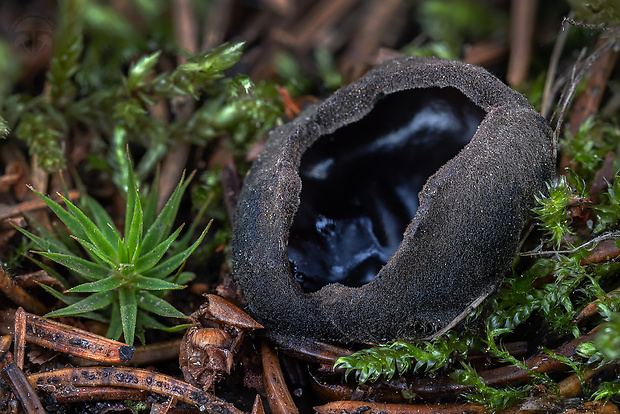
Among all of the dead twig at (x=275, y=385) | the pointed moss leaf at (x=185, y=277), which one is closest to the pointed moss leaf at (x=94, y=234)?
the pointed moss leaf at (x=185, y=277)

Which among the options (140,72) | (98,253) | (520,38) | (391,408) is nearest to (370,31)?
(520,38)

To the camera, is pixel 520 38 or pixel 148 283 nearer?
pixel 148 283

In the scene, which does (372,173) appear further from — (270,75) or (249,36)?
(249,36)

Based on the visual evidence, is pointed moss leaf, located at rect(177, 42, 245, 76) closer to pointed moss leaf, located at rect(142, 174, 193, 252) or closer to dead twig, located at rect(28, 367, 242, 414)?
pointed moss leaf, located at rect(142, 174, 193, 252)

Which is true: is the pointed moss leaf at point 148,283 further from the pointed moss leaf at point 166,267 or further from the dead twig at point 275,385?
the dead twig at point 275,385

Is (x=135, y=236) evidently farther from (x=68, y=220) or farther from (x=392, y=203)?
(x=392, y=203)

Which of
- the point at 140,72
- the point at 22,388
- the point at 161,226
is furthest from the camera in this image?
the point at 140,72
